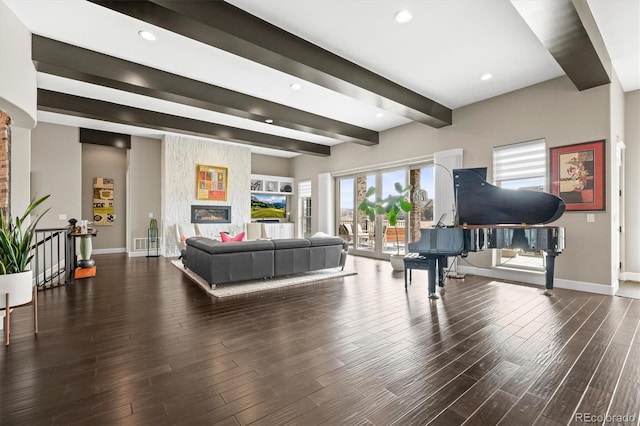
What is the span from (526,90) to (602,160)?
1.65 meters

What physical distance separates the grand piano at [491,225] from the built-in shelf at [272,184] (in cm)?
716

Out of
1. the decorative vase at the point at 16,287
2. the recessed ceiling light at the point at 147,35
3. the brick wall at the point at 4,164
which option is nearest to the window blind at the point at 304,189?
the recessed ceiling light at the point at 147,35

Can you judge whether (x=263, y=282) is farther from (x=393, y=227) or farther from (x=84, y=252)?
(x=393, y=227)

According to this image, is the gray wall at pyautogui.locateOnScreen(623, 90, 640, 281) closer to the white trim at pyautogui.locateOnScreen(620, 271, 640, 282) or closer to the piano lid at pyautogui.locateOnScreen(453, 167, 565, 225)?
the white trim at pyautogui.locateOnScreen(620, 271, 640, 282)

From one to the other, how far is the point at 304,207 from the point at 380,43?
737 cm

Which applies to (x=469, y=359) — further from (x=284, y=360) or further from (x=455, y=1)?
(x=455, y=1)

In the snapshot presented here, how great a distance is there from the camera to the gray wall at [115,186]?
830 cm

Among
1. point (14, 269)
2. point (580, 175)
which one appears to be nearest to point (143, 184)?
point (14, 269)

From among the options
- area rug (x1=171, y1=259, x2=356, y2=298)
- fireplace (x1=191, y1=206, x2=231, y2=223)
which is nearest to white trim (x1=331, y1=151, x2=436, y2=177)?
area rug (x1=171, y1=259, x2=356, y2=298)

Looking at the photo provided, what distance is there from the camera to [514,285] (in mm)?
4871

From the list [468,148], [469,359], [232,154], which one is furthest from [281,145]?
[469,359]

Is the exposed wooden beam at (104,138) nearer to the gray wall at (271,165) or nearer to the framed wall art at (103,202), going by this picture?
the framed wall art at (103,202)

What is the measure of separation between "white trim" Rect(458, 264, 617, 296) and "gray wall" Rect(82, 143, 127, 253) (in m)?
9.34

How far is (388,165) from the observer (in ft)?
24.9
